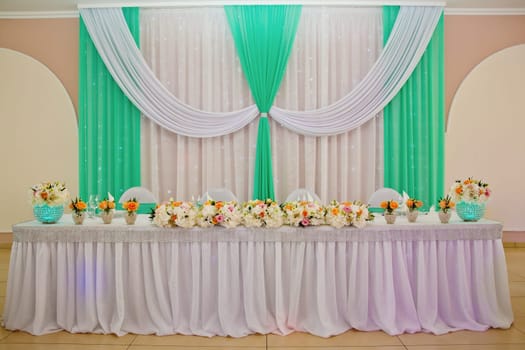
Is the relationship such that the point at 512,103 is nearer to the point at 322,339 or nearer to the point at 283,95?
the point at 283,95

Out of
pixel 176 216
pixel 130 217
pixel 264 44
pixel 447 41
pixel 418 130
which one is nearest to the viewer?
pixel 176 216

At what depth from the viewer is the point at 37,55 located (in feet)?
19.0

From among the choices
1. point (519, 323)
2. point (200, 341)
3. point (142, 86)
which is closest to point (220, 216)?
point (200, 341)

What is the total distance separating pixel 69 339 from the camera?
121 inches

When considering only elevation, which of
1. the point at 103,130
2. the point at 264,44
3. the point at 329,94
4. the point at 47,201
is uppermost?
the point at 264,44

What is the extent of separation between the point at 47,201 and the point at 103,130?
7.71 feet

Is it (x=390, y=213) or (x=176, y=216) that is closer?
(x=176, y=216)

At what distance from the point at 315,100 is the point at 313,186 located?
0.97m

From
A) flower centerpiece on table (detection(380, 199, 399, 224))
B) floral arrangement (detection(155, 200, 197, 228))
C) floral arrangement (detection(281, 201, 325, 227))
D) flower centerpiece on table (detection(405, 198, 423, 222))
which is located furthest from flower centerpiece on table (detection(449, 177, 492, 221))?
floral arrangement (detection(155, 200, 197, 228))

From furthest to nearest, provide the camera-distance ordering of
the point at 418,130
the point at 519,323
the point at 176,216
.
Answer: the point at 418,130
the point at 519,323
the point at 176,216

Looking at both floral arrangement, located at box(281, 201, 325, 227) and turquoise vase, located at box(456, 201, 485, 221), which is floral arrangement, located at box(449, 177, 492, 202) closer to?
turquoise vase, located at box(456, 201, 485, 221)

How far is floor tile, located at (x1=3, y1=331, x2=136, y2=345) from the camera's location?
305 centimetres

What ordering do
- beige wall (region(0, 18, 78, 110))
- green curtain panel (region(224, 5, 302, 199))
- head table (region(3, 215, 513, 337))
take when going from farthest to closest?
beige wall (region(0, 18, 78, 110)) → green curtain panel (region(224, 5, 302, 199)) → head table (region(3, 215, 513, 337))

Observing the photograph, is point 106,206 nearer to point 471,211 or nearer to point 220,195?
point 220,195
